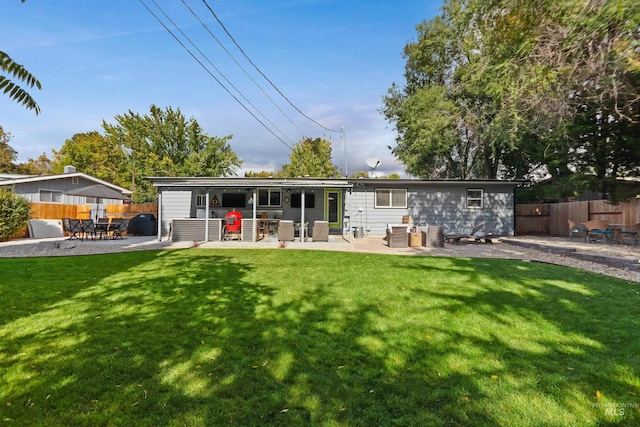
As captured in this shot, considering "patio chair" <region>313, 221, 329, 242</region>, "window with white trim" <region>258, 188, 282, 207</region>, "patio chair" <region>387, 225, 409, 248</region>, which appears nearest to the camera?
"patio chair" <region>387, 225, 409, 248</region>

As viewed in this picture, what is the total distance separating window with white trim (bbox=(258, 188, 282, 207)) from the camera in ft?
50.1

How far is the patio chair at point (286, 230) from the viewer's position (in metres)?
11.7

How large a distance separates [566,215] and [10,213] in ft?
76.7

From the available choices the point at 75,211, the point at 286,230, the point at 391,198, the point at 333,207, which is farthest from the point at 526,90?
the point at 75,211

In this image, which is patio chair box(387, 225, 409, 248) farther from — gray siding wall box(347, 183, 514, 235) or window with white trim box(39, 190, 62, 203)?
window with white trim box(39, 190, 62, 203)

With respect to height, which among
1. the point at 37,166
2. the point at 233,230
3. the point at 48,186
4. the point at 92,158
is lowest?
the point at 233,230

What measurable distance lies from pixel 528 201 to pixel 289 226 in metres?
17.1

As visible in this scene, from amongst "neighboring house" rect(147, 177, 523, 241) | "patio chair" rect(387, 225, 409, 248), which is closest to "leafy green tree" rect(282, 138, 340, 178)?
"neighboring house" rect(147, 177, 523, 241)

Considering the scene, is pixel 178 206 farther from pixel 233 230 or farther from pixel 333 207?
pixel 333 207

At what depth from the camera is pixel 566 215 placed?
51.3 ft

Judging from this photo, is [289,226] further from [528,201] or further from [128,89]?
[528,201]

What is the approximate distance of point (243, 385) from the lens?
230 cm

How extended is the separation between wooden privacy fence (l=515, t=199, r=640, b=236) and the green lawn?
9609mm

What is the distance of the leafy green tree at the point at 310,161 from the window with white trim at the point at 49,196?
21.0 meters
